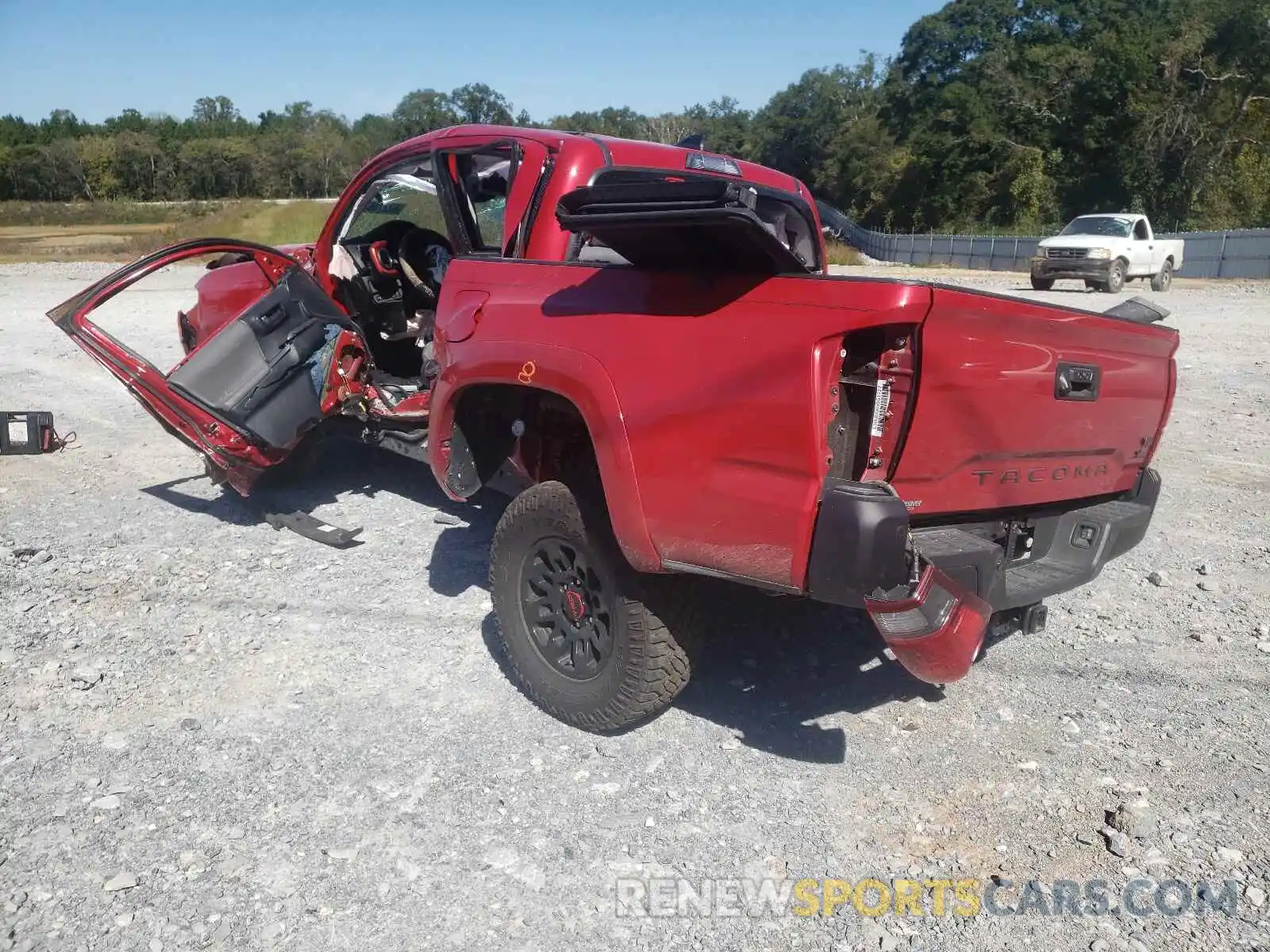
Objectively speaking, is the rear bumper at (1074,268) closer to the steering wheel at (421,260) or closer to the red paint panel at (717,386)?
the steering wheel at (421,260)

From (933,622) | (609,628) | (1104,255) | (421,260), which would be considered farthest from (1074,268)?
(933,622)

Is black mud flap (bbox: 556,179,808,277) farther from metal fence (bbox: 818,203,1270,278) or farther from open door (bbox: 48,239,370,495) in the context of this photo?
metal fence (bbox: 818,203,1270,278)

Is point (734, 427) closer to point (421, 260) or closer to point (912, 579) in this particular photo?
point (912, 579)

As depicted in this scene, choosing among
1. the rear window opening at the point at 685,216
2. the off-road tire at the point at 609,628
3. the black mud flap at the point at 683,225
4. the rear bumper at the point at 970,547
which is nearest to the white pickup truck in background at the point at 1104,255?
the rear window opening at the point at 685,216

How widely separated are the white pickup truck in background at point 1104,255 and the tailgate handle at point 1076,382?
2011 centimetres

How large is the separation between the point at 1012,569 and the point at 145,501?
17.0 ft

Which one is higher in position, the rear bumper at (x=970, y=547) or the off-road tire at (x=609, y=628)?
the rear bumper at (x=970, y=547)

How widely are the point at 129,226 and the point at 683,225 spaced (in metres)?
63.0

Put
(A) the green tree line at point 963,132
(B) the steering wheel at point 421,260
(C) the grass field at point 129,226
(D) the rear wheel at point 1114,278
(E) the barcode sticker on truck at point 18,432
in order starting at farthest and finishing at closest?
1. (A) the green tree line at point 963,132
2. (C) the grass field at point 129,226
3. (D) the rear wheel at point 1114,278
4. (E) the barcode sticker on truck at point 18,432
5. (B) the steering wheel at point 421,260

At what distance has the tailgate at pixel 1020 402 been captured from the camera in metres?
2.87

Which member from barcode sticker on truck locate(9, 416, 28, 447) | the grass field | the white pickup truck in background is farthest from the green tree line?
barcode sticker on truck locate(9, 416, 28, 447)

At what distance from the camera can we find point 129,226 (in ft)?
189

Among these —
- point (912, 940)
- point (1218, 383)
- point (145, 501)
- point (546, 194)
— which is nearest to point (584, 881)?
point (912, 940)

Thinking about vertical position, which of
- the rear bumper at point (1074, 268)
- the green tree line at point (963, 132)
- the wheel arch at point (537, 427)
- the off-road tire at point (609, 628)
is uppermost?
the green tree line at point (963, 132)
